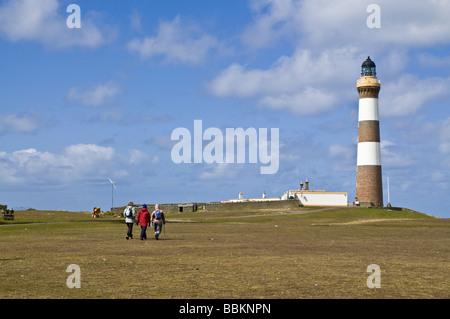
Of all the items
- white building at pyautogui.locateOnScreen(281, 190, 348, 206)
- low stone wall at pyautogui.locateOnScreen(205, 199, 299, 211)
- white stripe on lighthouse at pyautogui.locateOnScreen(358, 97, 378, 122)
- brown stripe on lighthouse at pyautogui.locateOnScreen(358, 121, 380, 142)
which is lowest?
low stone wall at pyautogui.locateOnScreen(205, 199, 299, 211)

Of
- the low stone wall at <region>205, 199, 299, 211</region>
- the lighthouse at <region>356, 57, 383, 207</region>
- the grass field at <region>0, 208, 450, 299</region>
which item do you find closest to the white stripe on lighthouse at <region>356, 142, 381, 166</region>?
the lighthouse at <region>356, 57, 383, 207</region>

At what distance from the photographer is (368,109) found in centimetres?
8681

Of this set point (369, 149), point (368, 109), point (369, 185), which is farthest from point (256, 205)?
point (368, 109)

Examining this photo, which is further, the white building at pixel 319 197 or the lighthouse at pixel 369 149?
the white building at pixel 319 197

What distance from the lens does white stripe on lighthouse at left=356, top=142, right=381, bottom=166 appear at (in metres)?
85.8

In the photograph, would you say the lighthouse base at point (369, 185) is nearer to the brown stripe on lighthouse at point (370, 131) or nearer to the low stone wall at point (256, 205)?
the brown stripe on lighthouse at point (370, 131)

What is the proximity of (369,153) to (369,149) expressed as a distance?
525mm

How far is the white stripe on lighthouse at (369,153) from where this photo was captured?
8575cm

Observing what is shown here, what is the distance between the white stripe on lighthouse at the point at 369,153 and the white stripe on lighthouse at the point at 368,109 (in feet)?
11.3

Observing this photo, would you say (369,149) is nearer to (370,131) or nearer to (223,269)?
(370,131)

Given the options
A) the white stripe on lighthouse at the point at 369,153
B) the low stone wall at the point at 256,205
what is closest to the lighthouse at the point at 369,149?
the white stripe on lighthouse at the point at 369,153

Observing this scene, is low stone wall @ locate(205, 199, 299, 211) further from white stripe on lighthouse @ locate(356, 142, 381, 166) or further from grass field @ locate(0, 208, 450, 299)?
grass field @ locate(0, 208, 450, 299)
